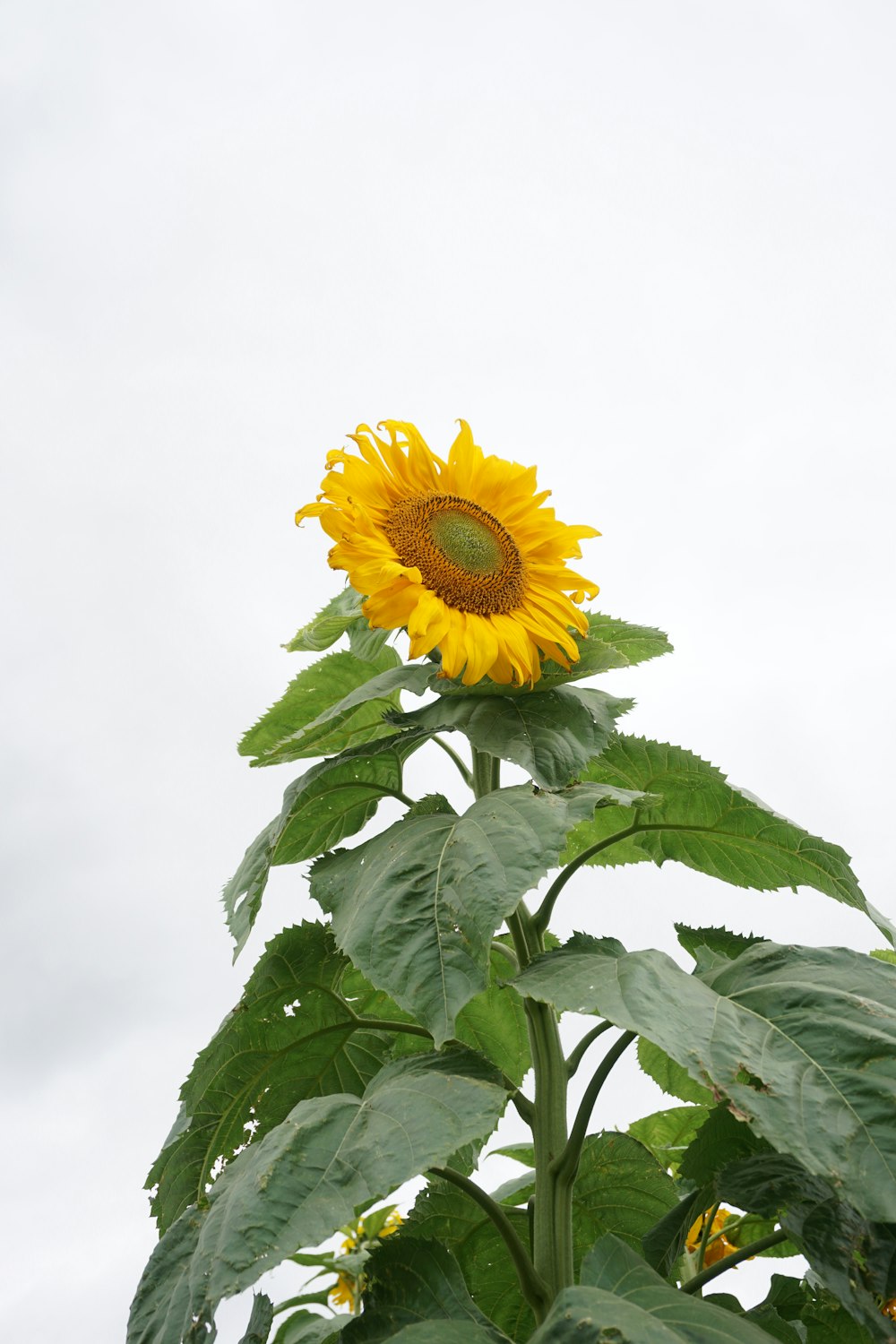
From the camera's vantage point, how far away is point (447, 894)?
108 cm

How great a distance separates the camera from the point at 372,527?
133 cm

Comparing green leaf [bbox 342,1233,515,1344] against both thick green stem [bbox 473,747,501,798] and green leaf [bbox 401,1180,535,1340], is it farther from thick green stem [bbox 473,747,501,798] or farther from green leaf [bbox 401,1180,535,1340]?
thick green stem [bbox 473,747,501,798]

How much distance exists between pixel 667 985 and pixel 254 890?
0.49 metres

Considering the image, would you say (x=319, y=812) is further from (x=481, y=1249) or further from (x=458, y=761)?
(x=481, y=1249)

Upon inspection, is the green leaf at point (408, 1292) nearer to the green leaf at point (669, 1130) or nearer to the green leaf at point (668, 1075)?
the green leaf at point (668, 1075)

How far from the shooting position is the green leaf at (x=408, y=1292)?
3.54ft

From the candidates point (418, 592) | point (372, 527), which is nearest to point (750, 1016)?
point (418, 592)

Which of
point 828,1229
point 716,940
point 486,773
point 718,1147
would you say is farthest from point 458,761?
point 828,1229

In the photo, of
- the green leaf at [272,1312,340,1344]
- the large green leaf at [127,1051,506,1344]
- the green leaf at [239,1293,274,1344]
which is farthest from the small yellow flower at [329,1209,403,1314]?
the large green leaf at [127,1051,506,1344]

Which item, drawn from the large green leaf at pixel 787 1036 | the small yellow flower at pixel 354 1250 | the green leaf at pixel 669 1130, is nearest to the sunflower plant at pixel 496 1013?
the large green leaf at pixel 787 1036

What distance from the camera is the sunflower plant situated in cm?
96

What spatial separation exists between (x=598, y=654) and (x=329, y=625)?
321mm

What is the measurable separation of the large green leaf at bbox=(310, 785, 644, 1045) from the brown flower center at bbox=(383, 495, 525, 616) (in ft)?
0.81

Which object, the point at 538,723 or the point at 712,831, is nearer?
the point at 538,723
